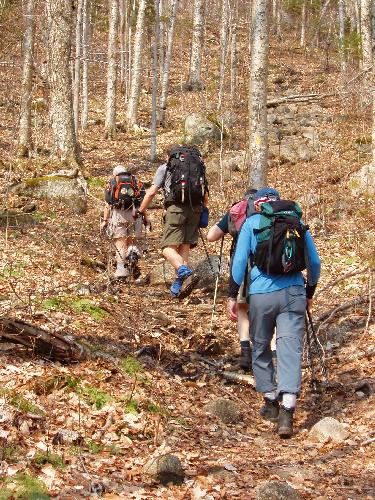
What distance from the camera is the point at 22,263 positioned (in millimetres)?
7859

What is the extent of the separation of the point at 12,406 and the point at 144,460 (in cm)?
A: 99

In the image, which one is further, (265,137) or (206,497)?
(265,137)

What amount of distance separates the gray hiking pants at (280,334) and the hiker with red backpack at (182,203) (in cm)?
295

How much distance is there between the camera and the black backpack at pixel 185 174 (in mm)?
7793

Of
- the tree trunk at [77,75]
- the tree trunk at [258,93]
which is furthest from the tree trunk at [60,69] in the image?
the tree trunk at [77,75]

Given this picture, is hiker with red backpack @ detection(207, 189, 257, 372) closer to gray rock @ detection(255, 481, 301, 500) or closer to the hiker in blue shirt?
the hiker in blue shirt

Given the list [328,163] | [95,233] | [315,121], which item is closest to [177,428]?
[95,233]

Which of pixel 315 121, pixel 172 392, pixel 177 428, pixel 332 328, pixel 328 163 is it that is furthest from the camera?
pixel 315 121

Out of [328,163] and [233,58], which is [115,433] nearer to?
[328,163]

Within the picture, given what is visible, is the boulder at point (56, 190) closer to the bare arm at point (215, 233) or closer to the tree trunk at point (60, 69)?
the tree trunk at point (60, 69)

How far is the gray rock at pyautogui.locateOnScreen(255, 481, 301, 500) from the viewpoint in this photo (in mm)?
3506

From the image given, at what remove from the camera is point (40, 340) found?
16.2 feet

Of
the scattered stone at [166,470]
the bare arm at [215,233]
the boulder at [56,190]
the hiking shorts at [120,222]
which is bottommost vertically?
the scattered stone at [166,470]

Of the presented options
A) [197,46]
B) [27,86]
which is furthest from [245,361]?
[197,46]
